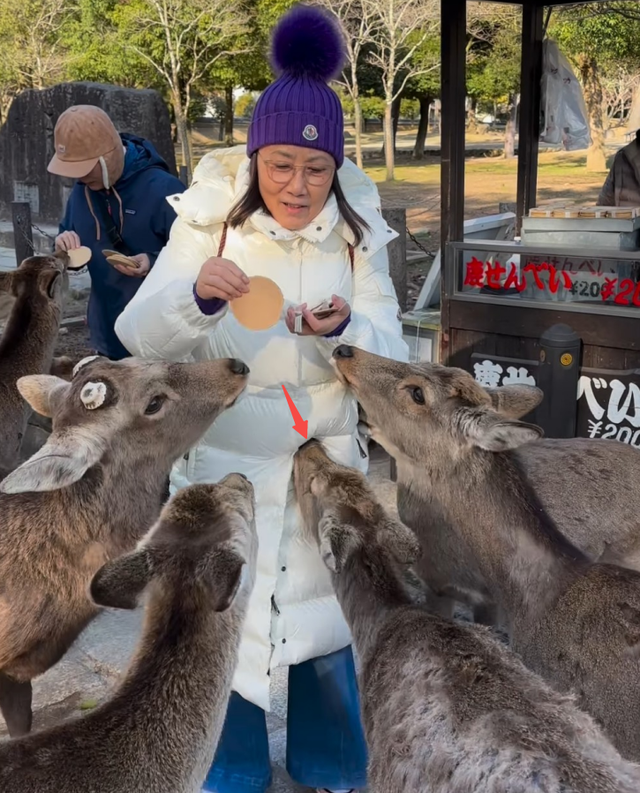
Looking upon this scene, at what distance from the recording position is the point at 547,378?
6051 mm

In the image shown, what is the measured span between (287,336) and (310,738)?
169cm

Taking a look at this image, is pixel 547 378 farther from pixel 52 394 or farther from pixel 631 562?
pixel 52 394

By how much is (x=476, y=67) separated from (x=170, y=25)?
67.9 ft

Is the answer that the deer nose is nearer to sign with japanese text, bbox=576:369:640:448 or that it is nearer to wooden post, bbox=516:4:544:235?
sign with japanese text, bbox=576:369:640:448

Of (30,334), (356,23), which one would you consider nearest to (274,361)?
(30,334)

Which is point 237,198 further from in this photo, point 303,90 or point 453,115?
point 453,115

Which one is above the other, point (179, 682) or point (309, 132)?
point (309, 132)

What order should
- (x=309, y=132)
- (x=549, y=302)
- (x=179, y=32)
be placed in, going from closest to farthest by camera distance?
(x=309, y=132) < (x=549, y=302) < (x=179, y=32)

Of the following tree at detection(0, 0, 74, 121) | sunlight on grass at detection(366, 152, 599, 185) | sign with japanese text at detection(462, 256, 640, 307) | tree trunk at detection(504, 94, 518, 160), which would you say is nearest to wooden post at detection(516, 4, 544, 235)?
tree trunk at detection(504, 94, 518, 160)

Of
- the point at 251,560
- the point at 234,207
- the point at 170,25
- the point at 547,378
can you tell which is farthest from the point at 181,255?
the point at 170,25

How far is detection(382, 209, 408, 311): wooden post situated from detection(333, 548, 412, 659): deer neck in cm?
587

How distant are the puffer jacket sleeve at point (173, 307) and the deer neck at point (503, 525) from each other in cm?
124

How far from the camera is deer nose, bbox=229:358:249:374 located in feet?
10.9

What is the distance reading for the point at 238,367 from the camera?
3326 mm
